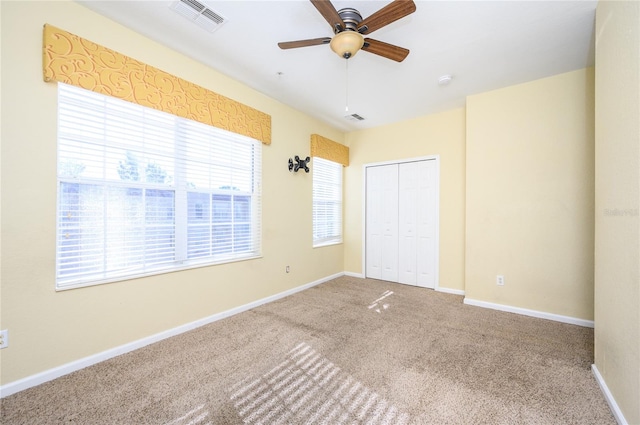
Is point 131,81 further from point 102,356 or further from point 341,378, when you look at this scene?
point 341,378

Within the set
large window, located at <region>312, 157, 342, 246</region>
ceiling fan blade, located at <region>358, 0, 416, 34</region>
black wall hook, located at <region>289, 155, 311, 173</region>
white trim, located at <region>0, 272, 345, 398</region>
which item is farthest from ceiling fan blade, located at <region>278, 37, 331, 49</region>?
white trim, located at <region>0, 272, 345, 398</region>

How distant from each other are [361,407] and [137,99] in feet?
9.52

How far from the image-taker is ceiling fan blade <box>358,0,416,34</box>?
1566 millimetres

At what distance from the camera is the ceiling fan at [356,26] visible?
63.6 inches

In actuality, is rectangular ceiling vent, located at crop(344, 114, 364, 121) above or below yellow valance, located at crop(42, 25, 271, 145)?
above

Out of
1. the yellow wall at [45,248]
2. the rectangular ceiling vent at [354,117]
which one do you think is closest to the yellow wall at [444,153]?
the rectangular ceiling vent at [354,117]

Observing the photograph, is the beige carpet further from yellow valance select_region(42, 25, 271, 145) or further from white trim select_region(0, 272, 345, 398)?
yellow valance select_region(42, 25, 271, 145)

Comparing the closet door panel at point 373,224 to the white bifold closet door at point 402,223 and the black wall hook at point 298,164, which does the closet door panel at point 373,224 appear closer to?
the white bifold closet door at point 402,223

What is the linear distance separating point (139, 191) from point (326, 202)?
2.94 m

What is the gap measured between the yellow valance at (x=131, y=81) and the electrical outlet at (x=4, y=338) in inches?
67.9

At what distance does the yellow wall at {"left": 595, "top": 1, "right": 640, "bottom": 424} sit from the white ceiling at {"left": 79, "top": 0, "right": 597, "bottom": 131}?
0.55 m

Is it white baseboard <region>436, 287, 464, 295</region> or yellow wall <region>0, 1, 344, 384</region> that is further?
white baseboard <region>436, 287, 464, 295</region>

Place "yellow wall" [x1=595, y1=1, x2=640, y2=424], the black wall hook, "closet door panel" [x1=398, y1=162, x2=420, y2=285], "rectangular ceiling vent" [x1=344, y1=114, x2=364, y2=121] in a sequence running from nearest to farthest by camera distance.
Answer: "yellow wall" [x1=595, y1=1, x2=640, y2=424], the black wall hook, "rectangular ceiling vent" [x1=344, y1=114, x2=364, y2=121], "closet door panel" [x1=398, y1=162, x2=420, y2=285]

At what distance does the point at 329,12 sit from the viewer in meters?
1.65
